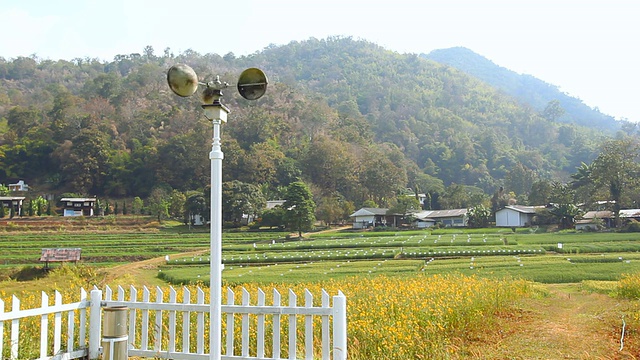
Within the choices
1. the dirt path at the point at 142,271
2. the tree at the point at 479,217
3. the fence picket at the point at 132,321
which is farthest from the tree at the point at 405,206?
the fence picket at the point at 132,321

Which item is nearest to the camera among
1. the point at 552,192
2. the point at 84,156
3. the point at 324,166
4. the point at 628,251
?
the point at 628,251

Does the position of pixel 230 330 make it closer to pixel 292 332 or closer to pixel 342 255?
pixel 292 332

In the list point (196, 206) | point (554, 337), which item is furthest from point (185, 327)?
Result: point (196, 206)

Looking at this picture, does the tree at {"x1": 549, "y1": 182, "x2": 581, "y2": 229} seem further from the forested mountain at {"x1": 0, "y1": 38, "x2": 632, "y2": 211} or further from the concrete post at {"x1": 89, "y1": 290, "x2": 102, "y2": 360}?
the concrete post at {"x1": 89, "y1": 290, "x2": 102, "y2": 360}

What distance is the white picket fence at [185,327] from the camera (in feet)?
16.6

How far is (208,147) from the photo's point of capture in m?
66.5

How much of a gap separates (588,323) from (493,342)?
2388 mm

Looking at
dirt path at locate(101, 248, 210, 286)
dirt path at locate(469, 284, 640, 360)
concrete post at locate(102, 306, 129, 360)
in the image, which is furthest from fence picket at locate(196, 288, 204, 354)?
dirt path at locate(101, 248, 210, 286)

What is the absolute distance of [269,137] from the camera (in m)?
78.1

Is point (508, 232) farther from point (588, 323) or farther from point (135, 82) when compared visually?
point (135, 82)

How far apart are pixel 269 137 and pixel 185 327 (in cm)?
7307

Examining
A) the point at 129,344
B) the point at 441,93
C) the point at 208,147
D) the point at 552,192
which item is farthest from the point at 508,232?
the point at 441,93

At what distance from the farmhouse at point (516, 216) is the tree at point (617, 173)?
22.8 feet

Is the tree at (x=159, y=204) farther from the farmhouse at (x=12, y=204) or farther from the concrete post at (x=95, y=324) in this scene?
the concrete post at (x=95, y=324)
